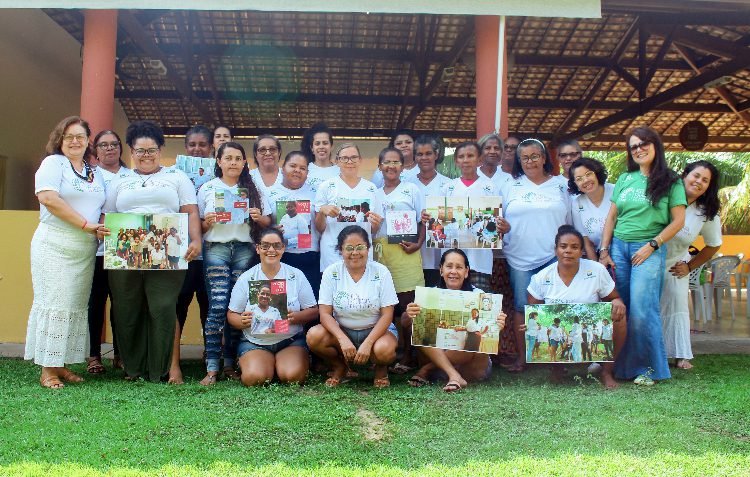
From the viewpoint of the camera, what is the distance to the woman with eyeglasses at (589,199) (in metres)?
4.38

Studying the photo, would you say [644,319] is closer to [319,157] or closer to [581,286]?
[581,286]

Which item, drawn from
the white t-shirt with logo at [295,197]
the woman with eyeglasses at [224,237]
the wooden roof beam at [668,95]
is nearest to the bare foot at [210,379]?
the woman with eyeglasses at [224,237]

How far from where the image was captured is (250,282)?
4.01m

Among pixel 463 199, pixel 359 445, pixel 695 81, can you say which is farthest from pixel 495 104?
pixel 695 81

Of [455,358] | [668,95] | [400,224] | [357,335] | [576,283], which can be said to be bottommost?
[455,358]

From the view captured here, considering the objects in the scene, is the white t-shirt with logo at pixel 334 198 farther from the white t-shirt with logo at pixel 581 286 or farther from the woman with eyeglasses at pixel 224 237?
the white t-shirt with logo at pixel 581 286

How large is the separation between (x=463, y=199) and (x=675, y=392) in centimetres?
Result: 176

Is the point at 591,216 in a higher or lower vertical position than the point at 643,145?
lower

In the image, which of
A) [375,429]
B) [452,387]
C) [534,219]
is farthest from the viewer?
[534,219]

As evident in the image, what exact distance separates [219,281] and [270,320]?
45 cm

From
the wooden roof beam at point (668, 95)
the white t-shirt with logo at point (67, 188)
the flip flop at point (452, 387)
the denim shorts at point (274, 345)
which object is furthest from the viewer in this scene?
the wooden roof beam at point (668, 95)

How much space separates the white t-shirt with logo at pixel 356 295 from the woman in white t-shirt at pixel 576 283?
89 cm

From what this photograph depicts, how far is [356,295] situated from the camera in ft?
13.3

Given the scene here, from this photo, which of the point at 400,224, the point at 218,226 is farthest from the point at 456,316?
the point at 218,226
